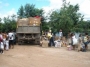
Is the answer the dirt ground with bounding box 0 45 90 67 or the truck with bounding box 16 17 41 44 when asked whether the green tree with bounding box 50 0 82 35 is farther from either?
the dirt ground with bounding box 0 45 90 67

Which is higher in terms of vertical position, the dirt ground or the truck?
the truck

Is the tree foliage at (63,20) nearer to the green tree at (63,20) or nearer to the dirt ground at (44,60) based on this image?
the green tree at (63,20)

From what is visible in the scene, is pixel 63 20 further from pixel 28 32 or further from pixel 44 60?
pixel 44 60

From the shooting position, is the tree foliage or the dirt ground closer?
the dirt ground

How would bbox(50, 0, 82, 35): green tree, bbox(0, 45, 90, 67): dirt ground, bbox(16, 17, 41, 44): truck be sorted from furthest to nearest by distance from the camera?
bbox(50, 0, 82, 35): green tree → bbox(16, 17, 41, 44): truck → bbox(0, 45, 90, 67): dirt ground

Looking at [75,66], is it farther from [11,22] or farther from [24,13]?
[24,13]

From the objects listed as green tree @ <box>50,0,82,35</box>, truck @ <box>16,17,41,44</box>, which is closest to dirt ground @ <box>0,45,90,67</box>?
truck @ <box>16,17,41,44</box>

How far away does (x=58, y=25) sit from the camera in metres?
29.4

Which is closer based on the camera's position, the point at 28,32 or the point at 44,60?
the point at 44,60

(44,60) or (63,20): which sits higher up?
(63,20)

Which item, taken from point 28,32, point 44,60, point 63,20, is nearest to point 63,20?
point 63,20

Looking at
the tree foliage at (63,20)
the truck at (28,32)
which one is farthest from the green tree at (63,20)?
the truck at (28,32)

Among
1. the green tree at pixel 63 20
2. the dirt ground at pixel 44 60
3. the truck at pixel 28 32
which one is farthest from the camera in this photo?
the green tree at pixel 63 20

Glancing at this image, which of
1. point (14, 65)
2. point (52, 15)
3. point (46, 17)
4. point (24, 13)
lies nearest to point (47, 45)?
point (14, 65)
